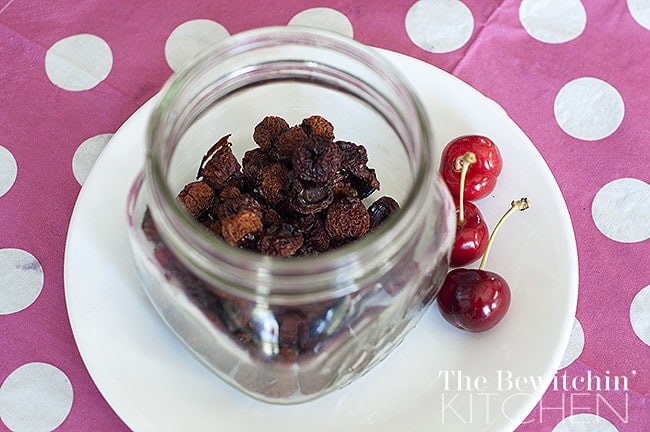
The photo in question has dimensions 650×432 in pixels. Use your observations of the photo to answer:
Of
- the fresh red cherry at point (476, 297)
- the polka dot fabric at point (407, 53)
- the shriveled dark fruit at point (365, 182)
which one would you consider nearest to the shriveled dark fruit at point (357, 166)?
the shriveled dark fruit at point (365, 182)

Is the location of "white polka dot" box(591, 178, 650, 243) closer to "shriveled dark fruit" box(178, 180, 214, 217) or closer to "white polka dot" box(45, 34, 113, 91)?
"shriveled dark fruit" box(178, 180, 214, 217)

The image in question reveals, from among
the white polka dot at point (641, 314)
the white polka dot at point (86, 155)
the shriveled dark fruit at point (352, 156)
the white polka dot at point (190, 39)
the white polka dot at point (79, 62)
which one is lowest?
the white polka dot at point (86, 155)

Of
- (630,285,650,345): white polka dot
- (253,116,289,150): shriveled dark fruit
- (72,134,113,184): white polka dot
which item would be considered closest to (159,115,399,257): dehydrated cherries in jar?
(253,116,289,150): shriveled dark fruit

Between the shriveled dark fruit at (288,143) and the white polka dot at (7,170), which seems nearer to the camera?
the shriveled dark fruit at (288,143)

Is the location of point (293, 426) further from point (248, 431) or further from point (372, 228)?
point (372, 228)

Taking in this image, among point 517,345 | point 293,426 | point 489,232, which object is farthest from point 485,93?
point 293,426

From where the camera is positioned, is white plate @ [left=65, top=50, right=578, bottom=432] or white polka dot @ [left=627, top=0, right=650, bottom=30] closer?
white plate @ [left=65, top=50, right=578, bottom=432]

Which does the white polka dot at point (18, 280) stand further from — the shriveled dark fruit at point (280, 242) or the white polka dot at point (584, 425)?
the white polka dot at point (584, 425)

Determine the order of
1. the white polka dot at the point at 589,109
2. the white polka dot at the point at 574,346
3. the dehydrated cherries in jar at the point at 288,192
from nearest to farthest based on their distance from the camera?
the dehydrated cherries in jar at the point at 288,192 → the white polka dot at the point at 574,346 → the white polka dot at the point at 589,109
